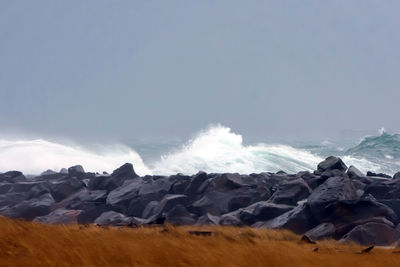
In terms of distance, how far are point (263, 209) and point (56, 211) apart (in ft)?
22.9

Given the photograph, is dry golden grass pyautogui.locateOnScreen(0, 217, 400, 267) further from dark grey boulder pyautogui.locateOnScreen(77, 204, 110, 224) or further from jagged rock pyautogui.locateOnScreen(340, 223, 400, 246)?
dark grey boulder pyautogui.locateOnScreen(77, 204, 110, 224)

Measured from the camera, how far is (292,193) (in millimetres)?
16812

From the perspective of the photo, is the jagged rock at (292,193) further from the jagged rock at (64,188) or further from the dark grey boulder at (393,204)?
the jagged rock at (64,188)

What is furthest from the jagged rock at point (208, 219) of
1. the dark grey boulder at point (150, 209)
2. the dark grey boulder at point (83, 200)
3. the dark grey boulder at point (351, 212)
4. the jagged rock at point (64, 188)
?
the jagged rock at point (64, 188)

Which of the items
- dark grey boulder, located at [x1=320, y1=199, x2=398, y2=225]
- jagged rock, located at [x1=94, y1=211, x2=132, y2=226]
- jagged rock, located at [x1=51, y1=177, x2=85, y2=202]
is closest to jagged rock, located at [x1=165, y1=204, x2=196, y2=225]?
jagged rock, located at [x1=94, y1=211, x2=132, y2=226]

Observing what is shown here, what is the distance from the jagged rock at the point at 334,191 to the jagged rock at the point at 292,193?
4.13 feet

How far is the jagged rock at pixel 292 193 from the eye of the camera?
16.6 meters

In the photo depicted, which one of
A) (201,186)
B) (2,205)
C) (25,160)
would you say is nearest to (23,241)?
(201,186)

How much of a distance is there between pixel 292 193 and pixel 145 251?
9.39 meters

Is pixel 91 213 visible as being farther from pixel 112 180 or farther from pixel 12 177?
pixel 12 177

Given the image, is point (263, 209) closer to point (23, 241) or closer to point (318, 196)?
point (318, 196)

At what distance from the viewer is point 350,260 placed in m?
8.65

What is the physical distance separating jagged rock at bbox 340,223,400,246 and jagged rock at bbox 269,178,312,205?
156 inches

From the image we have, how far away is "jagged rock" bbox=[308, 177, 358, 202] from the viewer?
14.6m
